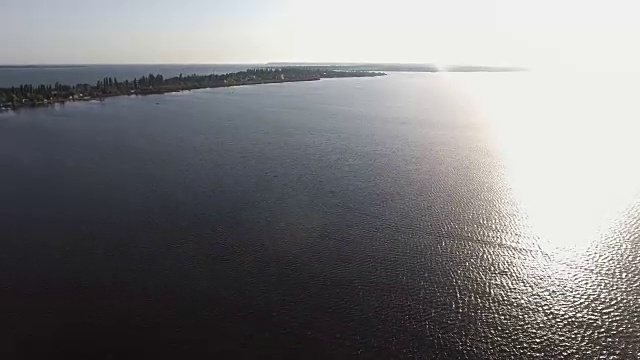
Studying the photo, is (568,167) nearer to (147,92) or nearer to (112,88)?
(147,92)

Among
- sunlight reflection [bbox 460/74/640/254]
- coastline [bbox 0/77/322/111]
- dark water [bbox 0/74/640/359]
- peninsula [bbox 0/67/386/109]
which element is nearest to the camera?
dark water [bbox 0/74/640/359]

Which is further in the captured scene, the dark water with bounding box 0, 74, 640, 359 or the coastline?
the coastline

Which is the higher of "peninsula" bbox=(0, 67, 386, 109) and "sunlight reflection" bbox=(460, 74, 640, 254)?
"peninsula" bbox=(0, 67, 386, 109)

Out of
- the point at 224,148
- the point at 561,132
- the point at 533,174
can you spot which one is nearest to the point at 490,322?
the point at 533,174

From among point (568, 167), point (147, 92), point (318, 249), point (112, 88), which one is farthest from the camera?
point (147, 92)

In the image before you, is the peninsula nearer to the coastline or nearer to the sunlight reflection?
the coastline

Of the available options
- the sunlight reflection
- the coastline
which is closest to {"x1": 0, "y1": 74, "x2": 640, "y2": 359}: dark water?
the sunlight reflection

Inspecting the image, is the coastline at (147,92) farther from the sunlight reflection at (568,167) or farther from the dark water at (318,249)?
the sunlight reflection at (568,167)

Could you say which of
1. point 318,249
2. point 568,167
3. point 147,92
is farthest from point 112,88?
point 568,167

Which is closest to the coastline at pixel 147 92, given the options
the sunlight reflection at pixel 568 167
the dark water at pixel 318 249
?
the dark water at pixel 318 249
